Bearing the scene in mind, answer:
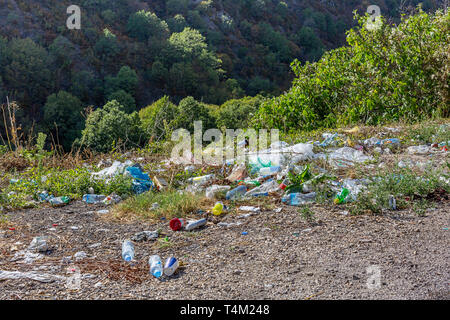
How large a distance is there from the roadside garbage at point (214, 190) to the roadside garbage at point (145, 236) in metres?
0.76

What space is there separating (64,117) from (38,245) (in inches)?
806

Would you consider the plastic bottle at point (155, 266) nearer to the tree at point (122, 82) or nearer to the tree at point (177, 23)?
the tree at point (122, 82)

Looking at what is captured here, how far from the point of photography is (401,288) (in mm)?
1748

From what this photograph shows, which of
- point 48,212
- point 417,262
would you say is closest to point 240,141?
point 48,212

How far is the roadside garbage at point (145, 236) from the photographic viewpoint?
259 cm

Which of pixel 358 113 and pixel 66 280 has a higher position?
pixel 358 113

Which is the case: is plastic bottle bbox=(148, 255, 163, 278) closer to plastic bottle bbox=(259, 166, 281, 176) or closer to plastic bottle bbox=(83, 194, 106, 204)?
plastic bottle bbox=(83, 194, 106, 204)

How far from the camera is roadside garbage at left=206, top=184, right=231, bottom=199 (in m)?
3.32

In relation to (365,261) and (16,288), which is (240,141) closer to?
(365,261)

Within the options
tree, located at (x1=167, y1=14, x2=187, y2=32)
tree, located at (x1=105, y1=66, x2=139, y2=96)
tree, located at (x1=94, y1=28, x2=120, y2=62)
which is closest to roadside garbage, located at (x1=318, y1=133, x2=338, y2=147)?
tree, located at (x1=105, y1=66, x2=139, y2=96)

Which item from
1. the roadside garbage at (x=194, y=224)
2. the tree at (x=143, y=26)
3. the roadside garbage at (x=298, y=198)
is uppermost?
the tree at (x=143, y=26)

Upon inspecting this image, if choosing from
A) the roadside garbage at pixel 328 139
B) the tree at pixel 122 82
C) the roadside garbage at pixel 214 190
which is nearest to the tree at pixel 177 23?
the tree at pixel 122 82

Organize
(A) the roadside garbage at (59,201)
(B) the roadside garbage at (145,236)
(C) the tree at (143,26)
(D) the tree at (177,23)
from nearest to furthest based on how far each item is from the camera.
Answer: (B) the roadside garbage at (145,236) → (A) the roadside garbage at (59,201) → (C) the tree at (143,26) → (D) the tree at (177,23)

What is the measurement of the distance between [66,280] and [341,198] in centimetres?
185
